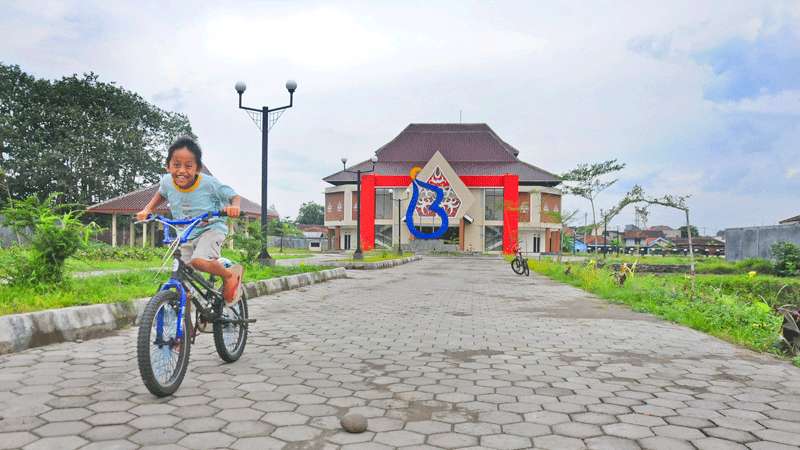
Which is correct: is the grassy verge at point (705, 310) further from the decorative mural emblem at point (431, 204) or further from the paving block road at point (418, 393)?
the decorative mural emblem at point (431, 204)

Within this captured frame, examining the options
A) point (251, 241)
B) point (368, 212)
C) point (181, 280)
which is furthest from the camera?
point (368, 212)

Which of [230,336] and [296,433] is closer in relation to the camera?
[296,433]

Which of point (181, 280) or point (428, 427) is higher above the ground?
point (181, 280)

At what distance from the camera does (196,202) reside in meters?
4.44

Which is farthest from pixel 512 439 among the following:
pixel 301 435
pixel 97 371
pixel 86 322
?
pixel 86 322

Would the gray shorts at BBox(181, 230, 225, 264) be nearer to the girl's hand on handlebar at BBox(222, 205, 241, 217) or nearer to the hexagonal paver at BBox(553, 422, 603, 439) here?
the girl's hand on handlebar at BBox(222, 205, 241, 217)

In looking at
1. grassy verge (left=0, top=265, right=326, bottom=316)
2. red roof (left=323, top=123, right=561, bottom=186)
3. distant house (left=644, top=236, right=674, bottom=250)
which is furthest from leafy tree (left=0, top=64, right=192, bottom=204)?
distant house (left=644, top=236, right=674, bottom=250)

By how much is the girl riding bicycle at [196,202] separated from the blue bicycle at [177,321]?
12 cm

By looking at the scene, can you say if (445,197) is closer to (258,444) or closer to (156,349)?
(156,349)

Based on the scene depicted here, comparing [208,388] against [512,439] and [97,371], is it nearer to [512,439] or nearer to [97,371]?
[97,371]

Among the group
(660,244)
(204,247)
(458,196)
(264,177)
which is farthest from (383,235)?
(204,247)

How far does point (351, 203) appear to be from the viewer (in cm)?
5975

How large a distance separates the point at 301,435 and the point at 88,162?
39426 mm

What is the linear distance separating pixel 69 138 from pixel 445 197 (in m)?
31.7
